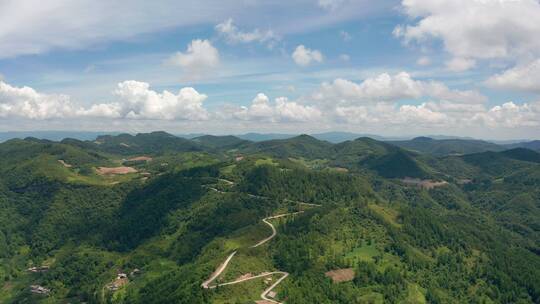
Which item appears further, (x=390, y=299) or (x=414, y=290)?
(x=414, y=290)

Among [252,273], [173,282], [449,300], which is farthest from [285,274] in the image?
[449,300]

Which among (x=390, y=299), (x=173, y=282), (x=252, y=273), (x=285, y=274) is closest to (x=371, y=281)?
(x=390, y=299)

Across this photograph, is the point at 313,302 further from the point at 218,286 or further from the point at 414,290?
the point at 414,290

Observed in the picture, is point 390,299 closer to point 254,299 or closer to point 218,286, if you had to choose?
point 254,299

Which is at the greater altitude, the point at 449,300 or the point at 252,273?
the point at 252,273

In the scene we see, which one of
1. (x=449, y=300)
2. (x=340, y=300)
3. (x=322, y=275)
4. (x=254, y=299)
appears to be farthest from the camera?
(x=449, y=300)

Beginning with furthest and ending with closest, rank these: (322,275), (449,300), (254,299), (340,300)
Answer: (449,300) → (322,275) → (340,300) → (254,299)
